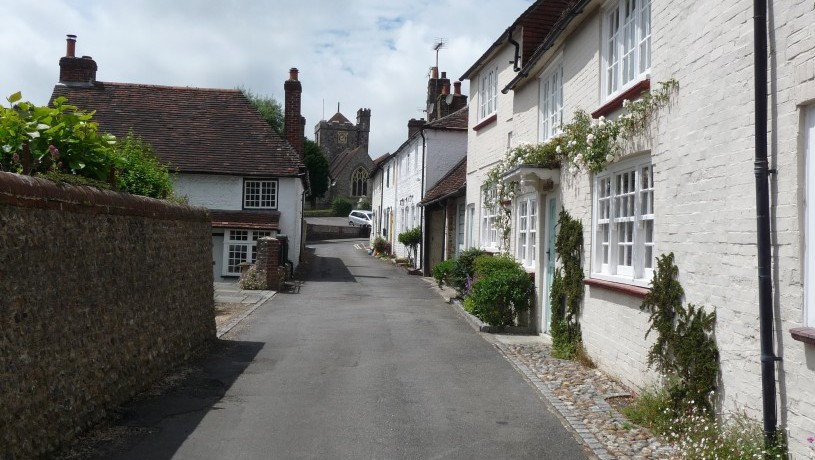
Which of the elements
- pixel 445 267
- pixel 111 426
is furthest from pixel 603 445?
pixel 445 267

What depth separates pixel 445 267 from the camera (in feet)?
70.6

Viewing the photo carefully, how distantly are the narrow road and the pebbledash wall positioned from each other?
0.53 meters

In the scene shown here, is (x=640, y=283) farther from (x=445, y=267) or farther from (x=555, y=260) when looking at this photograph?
(x=445, y=267)

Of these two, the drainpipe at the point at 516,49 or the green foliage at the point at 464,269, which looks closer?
the drainpipe at the point at 516,49

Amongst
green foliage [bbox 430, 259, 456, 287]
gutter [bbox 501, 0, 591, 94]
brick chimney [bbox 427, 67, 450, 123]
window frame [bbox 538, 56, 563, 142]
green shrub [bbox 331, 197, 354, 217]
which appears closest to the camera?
gutter [bbox 501, 0, 591, 94]

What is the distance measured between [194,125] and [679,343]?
82.2 ft

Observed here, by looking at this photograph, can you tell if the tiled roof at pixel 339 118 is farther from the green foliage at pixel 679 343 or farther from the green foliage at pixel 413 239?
the green foliage at pixel 679 343

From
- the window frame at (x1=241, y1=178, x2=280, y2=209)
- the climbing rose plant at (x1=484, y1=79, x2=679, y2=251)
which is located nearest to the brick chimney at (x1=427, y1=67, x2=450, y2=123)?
the window frame at (x1=241, y1=178, x2=280, y2=209)

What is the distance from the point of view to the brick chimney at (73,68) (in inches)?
1153

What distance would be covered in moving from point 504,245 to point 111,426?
10603 millimetres

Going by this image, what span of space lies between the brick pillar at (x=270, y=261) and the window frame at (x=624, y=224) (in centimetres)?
1358

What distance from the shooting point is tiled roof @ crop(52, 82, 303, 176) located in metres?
27.5

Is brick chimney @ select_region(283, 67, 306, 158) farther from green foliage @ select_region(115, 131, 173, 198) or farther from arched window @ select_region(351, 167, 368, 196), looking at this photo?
arched window @ select_region(351, 167, 368, 196)

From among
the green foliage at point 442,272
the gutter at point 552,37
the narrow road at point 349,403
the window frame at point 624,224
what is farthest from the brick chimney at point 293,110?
the window frame at point 624,224
